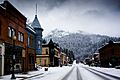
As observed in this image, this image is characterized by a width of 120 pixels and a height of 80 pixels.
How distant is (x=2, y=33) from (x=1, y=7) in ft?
11.2

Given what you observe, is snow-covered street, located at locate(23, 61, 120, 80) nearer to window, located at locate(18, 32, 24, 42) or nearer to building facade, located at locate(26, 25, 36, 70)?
building facade, located at locate(26, 25, 36, 70)

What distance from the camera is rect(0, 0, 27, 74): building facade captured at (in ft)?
107

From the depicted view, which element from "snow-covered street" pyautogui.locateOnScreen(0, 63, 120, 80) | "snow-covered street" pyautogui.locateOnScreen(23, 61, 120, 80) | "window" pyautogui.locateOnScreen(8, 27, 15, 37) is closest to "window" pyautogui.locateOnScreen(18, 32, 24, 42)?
"window" pyautogui.locateOnScreen(8, 27, 15, 37)

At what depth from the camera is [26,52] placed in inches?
1786

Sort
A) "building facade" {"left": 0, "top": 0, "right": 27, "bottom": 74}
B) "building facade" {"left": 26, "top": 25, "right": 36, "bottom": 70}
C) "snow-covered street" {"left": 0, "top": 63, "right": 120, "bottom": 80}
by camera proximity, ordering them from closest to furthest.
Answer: "snow-covered street" {"left": 0, "top": 63, "right": 120, "bottom": 80} → "building facade" {"left": 0, "top": 0, "right": 27, "bottom": 74} → "building facade" {"left": 26, "top": 25, "right": 36, "bottom": 70}

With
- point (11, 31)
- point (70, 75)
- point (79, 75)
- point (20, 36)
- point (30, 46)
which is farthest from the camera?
point (30, 46)

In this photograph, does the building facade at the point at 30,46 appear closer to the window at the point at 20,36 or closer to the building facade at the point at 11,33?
the building facade at the point at 11,33

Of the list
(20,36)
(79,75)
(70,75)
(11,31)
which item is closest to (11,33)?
(11,31)

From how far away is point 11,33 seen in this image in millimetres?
36562

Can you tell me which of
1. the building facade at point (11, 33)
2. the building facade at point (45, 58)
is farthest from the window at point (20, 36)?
the building facade at point (45, 58)

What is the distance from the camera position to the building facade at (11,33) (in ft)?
107

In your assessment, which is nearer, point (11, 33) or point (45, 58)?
point (11, 33)

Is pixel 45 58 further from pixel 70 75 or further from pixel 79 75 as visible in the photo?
pixel 79 75

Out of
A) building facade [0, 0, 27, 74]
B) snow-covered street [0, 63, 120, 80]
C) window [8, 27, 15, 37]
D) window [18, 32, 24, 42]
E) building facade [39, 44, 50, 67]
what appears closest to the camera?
snow-covered street [0, 63, 120, 80]
